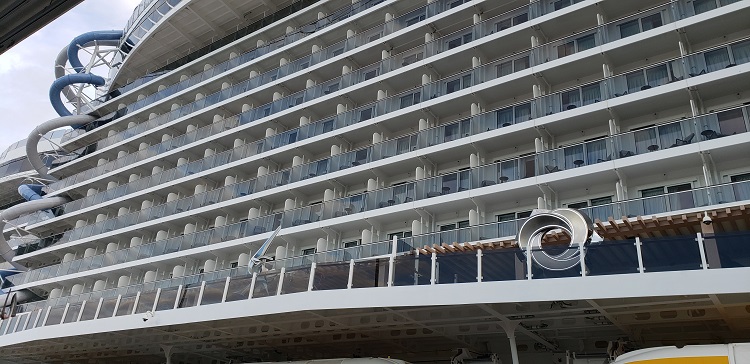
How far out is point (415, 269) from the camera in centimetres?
1418

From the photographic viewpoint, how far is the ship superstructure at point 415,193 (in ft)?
45.0

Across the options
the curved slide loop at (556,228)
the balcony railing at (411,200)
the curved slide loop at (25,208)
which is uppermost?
the curved slide loop at (25,208)

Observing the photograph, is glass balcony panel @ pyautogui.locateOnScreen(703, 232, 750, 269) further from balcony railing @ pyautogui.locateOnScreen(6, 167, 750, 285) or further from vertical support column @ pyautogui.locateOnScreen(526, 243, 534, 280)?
balcony railing @ pyautogui.locateOnScreen(6, 167, 750, 285)

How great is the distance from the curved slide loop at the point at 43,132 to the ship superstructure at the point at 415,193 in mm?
4955

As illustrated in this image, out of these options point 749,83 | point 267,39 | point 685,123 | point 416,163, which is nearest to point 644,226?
point 685,123

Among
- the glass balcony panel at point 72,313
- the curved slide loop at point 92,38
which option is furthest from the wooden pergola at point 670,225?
the curved slide loop at point 92,38

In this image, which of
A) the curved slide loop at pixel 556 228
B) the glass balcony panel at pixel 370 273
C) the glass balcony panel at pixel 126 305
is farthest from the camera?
the glass balcony panel at pixel 126 305

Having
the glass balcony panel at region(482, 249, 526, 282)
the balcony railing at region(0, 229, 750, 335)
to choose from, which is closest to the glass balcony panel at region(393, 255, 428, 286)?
the balcony railing at region(0, 229, 750, 335)

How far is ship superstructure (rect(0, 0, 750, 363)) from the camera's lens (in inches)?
540

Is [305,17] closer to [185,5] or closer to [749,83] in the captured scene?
[185,5]

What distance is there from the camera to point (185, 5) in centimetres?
3353

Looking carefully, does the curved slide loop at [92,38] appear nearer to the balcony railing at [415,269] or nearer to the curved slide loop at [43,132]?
the curved slide loop at [43,132]

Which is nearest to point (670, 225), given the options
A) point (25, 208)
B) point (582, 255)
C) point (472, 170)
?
point (582, 255)

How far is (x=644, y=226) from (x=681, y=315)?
2.19 meters
